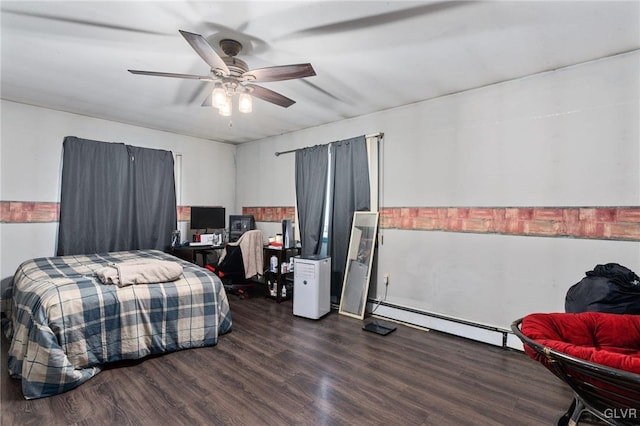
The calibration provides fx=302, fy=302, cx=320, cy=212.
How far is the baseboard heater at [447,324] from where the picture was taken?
112 inches

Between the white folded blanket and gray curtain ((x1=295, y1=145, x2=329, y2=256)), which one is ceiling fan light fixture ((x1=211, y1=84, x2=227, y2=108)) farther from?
gray curtain ((x1=295, y1=145, x2=329, y2=256))

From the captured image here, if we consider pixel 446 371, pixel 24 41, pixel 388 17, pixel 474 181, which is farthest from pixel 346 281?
pixel 24 41

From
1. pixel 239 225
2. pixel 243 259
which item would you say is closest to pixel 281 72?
pixel 243 259

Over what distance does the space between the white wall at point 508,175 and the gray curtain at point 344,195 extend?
27cm

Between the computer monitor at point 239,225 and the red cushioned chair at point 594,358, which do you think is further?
the computer monitor at point 239,225

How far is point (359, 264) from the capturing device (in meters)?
3.87

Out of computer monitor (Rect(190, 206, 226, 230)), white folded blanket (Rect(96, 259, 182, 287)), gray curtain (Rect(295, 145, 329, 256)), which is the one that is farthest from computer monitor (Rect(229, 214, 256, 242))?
white folded blanket (Rect(96, 259, 182, 287))

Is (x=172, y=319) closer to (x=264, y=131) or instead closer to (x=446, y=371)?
(x=446, y=371)

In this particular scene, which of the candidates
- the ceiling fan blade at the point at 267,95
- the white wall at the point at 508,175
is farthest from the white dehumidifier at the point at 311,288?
the ceiling fan blade at the point at 267,95

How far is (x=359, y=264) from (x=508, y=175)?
1.92 meters

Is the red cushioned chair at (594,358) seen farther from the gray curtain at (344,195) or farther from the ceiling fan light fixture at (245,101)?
the gray curtain at (344,195)

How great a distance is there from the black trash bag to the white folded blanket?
3282 mm

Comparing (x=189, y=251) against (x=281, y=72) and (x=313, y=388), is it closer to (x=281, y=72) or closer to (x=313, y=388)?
(x=313, y=388)

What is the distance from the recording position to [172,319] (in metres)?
2.74
